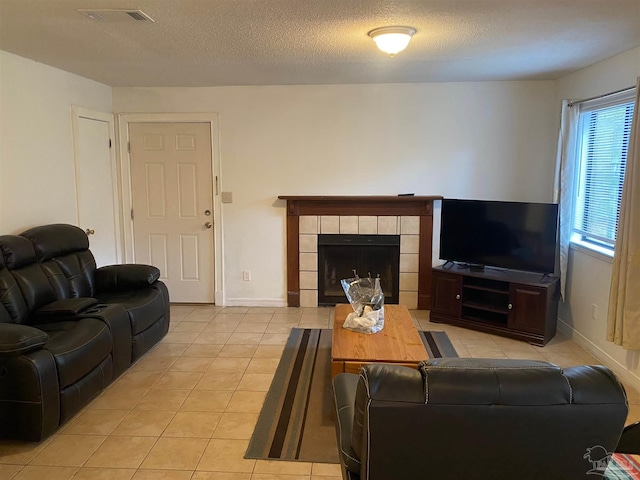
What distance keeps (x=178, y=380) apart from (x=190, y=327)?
1207 millimetres

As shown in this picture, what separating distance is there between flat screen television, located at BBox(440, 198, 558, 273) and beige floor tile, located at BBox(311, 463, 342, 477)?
108 inches

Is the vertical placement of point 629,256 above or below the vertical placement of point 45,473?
above

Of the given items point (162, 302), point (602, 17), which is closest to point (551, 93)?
point (602, 17)

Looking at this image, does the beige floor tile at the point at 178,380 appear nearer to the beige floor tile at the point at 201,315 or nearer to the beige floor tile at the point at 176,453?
the beige floor tile at the point at 176,453

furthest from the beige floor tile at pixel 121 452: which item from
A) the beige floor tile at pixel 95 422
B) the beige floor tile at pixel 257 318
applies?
the beige floor tile at pixel 257 318

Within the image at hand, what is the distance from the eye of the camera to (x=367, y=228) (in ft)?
17.2

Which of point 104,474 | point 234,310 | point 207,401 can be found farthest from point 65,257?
point 104,474

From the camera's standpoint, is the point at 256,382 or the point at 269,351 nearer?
the point at 256,382

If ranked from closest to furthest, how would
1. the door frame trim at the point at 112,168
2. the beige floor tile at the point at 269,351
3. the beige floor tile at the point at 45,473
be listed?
the beige floor tile at the point at 45,473
the beige floor tile at the point at 269,351
the door frame trim at the point at 112,168

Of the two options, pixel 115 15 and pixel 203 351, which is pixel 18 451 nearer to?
pixel 203 351

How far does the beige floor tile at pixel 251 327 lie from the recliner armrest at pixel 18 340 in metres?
2.11

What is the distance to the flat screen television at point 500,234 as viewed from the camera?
432cm

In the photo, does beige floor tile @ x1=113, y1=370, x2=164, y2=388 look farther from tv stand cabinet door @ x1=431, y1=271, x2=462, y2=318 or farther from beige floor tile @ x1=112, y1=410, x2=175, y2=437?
tv stand cabinet door @ x1=431, y1=271, x2=462, y2=318

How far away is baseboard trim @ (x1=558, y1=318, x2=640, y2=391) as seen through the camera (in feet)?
11.4
